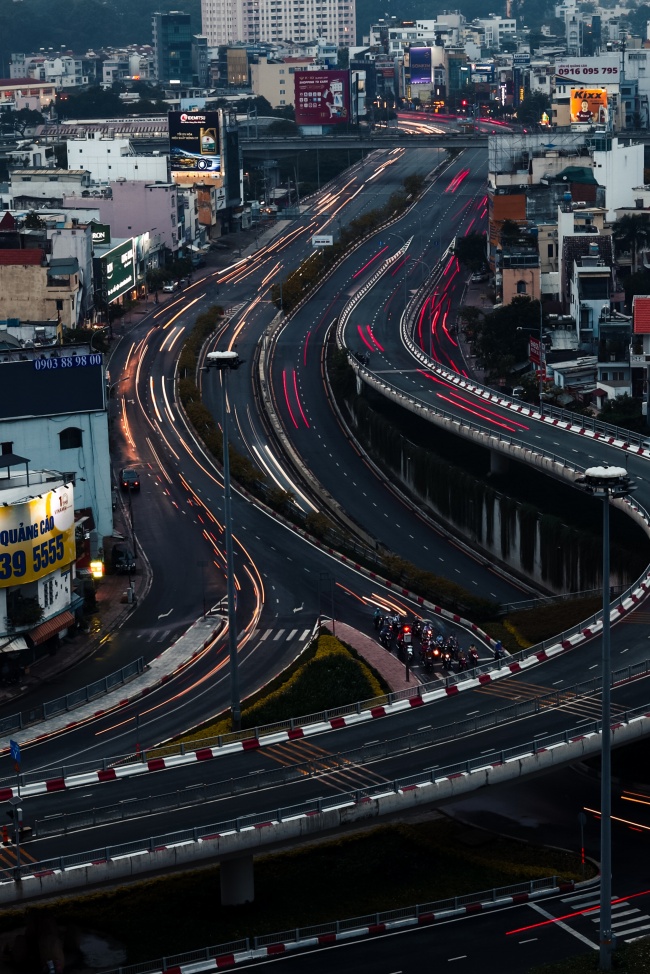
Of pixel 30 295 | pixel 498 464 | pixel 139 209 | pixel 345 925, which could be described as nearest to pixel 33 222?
pixel 30 295

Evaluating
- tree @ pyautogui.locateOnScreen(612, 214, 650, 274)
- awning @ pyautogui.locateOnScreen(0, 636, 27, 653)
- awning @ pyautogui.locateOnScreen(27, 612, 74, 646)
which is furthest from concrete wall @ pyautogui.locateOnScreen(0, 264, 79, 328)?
awning @ pyautogui.locateOnScreen(0, 636, 27, 653)

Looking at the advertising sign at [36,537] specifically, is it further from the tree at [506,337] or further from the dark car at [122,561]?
the tree at [506,337]

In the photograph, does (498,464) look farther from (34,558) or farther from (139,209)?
(139,209)

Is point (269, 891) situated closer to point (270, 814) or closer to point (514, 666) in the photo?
point (270, 814)

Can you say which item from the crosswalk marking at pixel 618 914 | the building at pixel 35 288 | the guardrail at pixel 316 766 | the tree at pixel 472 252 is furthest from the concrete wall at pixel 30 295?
the crosswalk marking at pixel 618 914

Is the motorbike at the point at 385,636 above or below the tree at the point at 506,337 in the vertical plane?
below

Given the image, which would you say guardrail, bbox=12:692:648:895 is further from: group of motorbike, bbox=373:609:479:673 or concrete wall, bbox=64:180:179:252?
concrete wall, bbox=64:180:179:252
